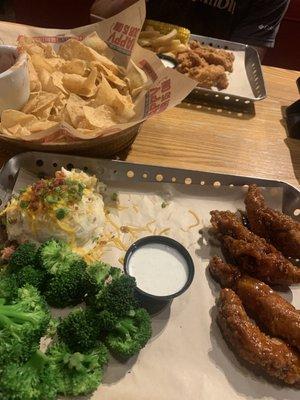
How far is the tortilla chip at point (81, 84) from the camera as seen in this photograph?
7.55 ft

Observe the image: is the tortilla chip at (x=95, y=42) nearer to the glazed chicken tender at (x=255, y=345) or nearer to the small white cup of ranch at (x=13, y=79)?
the small white cup of ranch at (x=13, y=79)

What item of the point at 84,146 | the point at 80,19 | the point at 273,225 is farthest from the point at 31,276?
the point at 80,19

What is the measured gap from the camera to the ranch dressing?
5.44ft

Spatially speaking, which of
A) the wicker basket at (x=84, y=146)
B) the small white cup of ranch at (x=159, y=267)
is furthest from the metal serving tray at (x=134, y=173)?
the small white cup of ranch at (x=159, y=267)

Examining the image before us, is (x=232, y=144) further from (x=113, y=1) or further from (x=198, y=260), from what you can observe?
(x=113, y=1)

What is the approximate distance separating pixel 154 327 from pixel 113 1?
247 cm

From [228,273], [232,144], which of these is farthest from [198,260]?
[232,144]

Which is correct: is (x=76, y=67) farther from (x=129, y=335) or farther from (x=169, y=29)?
(x=129, y=335)

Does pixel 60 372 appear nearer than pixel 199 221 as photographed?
Yes

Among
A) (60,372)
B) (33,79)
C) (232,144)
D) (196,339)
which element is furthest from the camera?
(232,144)

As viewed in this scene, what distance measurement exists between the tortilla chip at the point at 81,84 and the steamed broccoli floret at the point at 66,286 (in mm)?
1110

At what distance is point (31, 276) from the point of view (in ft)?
5.23

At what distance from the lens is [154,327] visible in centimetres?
165

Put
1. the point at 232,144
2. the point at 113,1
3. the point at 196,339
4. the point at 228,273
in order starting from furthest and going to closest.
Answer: the point at 113,1 < the point at 232,144 < the point at 228,273 < the point at 196,339
